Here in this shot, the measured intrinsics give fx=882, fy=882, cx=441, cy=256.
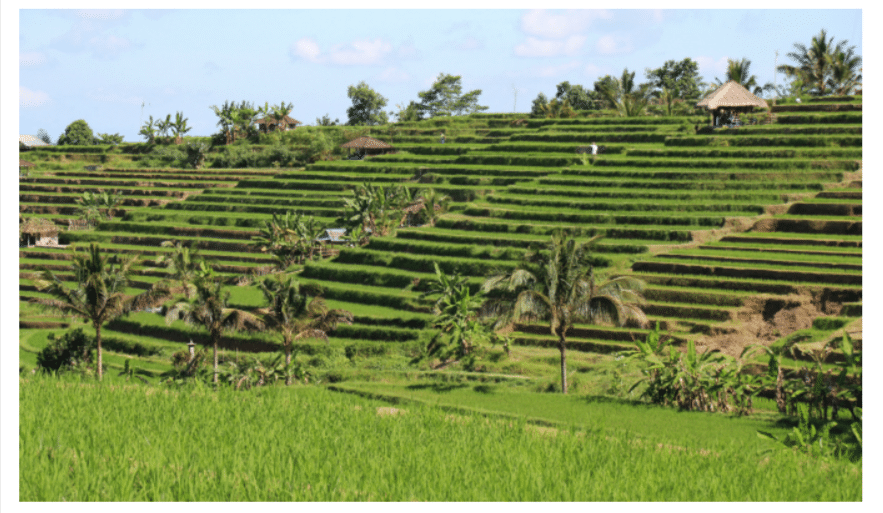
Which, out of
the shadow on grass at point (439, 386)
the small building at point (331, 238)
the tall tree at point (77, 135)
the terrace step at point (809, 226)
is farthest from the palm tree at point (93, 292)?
the tall tree at point (77, 135)

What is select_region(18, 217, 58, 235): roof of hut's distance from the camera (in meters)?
36.3

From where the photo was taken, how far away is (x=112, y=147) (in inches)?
2264

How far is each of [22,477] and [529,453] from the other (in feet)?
14.0

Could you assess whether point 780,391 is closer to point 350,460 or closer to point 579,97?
point 350,460

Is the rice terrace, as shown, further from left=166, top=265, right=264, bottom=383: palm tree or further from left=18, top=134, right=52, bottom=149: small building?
left=18, top=134, right=52, bottom=149: small building

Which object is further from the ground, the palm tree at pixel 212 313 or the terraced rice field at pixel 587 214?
the terraced rice field at pixel 587 214

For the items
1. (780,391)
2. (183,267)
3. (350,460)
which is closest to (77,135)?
(183,267)

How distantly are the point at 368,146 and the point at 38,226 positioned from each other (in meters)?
17.0

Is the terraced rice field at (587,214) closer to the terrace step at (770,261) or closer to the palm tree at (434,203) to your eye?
the terrace step at (770,261)

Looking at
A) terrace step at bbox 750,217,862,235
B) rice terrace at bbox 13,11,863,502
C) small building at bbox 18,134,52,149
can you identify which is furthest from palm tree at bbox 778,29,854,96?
small building at bbox 18,134,52,149

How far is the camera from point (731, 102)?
36.7 metres

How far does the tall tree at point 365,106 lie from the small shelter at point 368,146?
1824 centimetres

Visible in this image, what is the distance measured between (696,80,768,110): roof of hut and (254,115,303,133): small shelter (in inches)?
1191

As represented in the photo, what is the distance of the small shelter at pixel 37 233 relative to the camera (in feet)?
119
